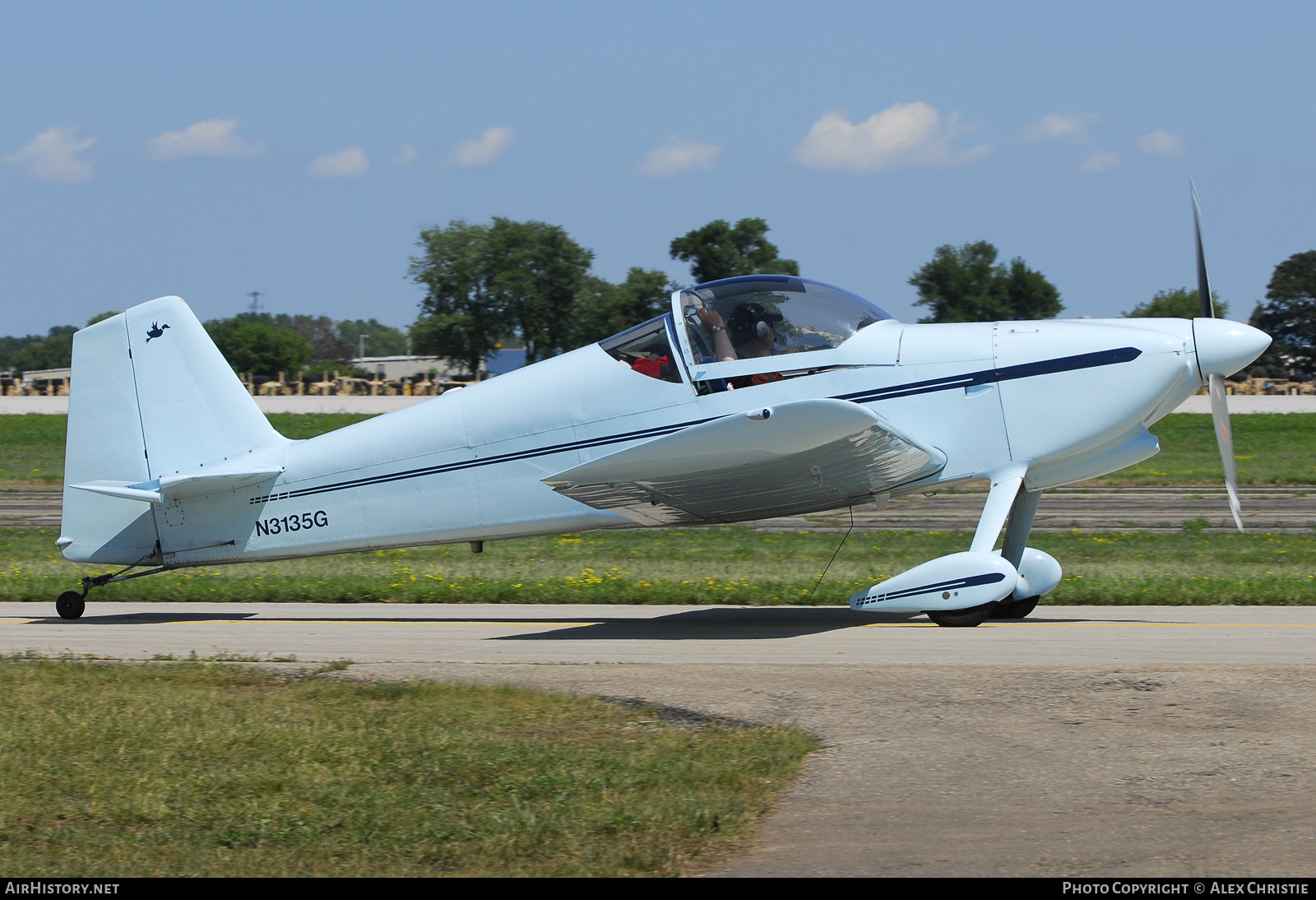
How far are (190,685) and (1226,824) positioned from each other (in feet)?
19.2

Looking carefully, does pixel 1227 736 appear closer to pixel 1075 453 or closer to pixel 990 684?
pixel 990 684

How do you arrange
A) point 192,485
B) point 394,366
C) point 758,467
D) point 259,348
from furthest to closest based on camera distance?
point 394,366, point 259,348, point 192,485, point 758,467

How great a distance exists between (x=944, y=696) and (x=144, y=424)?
300 inches

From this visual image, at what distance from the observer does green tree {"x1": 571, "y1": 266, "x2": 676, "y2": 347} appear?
63094mm

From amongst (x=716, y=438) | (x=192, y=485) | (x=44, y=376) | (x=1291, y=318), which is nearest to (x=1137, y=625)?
(x=716, y=438)

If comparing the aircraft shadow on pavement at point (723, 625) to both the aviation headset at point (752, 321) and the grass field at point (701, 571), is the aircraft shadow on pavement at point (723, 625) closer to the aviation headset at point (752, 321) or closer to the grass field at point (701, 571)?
the grass field at point (701, 571)

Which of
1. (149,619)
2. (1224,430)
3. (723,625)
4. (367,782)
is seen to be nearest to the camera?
(367,782)

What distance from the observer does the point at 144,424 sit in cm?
1077

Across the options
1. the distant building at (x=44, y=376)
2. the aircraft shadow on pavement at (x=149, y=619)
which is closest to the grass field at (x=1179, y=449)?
the aircraft shadow on pavement at (x=149, y=619)

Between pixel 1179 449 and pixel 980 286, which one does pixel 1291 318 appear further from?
pixel 1179 449

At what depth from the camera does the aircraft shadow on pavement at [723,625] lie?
9.41 m

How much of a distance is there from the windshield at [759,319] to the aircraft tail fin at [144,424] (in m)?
4.16

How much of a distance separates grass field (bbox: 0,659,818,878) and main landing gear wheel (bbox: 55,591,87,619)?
392cm

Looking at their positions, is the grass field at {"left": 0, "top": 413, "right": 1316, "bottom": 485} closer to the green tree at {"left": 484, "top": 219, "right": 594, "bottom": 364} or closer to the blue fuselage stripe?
the blue fuselage stripe
